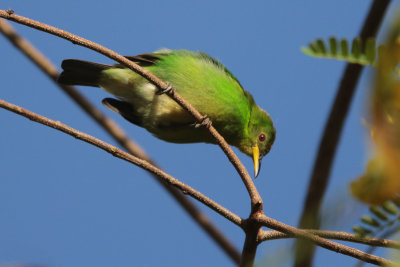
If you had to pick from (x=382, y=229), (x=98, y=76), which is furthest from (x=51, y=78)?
(x=382, y=229)

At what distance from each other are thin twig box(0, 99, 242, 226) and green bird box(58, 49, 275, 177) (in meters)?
2.03

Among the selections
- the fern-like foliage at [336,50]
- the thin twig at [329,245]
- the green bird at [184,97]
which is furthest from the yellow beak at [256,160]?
the fern-like foliage at [336,50]

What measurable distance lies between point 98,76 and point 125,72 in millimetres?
318

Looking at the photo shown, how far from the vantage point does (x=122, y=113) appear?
468 cm

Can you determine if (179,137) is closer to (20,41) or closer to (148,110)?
(148,110)

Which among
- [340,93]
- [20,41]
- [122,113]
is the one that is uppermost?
[20,41]

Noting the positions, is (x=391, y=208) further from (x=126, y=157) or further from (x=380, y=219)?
(x=126, y=157)

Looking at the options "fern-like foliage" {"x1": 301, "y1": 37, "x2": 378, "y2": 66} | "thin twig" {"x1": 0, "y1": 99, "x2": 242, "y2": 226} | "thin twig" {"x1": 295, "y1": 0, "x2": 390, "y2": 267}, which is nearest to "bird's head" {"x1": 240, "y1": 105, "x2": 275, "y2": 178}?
"thin twig" {"x1": 295, "y1": 0, "x2": 390, "y2": 267}

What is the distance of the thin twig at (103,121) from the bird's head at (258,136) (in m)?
0.85

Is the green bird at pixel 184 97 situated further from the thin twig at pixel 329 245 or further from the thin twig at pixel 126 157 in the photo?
the thin twig at pixel 329 245

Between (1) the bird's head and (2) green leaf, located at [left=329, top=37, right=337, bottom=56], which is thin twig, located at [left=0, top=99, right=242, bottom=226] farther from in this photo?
(1) the bird's head

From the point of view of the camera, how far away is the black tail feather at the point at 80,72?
454 cm

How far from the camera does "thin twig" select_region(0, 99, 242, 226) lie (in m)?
2.04

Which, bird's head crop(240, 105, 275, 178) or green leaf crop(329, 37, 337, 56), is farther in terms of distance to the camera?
bird's head crop(240, 105, 275, 178)
